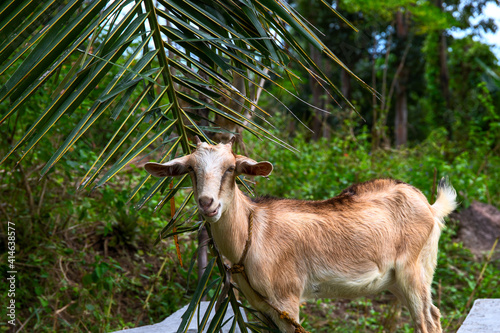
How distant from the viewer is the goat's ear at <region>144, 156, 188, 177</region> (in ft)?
8.21

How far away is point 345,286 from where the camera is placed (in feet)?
10.4

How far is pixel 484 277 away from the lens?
6.00 meters

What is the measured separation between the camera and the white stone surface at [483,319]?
361 cm

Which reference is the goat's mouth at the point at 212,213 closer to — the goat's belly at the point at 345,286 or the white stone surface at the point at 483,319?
the goat's belly at the point at 345,286

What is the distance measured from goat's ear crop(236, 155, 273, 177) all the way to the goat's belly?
95cm

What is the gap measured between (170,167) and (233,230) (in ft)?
1.76

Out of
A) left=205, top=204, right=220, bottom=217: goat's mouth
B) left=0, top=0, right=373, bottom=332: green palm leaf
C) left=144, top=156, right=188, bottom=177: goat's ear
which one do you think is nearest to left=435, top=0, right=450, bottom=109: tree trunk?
left=0, top=0, right=373, bottom=332: green palm leaf

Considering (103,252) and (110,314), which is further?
(103,252)

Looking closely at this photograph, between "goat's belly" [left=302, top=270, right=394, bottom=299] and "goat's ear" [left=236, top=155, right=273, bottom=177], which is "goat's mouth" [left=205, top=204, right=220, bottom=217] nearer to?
"goat's ear" [left=236, top=155, right=273, bottom=177]

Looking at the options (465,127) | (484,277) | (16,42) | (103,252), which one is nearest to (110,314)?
(103,252)

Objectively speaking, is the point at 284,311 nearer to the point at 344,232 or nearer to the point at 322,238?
the point at 322,238

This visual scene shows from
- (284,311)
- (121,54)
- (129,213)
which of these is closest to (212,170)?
(121,54)

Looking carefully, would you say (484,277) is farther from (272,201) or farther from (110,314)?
(110,314)

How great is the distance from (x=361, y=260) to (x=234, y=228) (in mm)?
940
